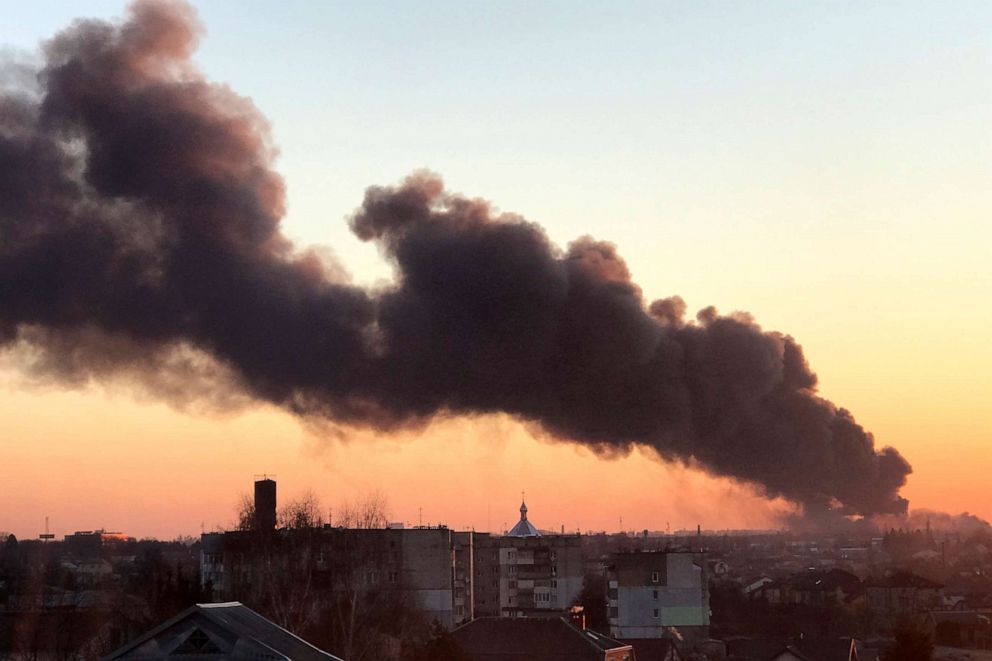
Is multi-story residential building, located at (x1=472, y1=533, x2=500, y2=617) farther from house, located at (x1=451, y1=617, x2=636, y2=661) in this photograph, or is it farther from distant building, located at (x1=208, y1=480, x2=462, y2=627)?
house, located at (x1=451, y1=617, x2=636, y2=661)

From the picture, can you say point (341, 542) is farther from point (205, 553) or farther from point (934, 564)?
point (934, 564)

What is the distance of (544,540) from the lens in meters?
113

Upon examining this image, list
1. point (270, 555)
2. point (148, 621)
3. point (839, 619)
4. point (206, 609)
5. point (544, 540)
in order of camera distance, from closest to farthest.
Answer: point (206, 609), point (148, 621), point (270, 555), point (839, 619), point (544, 540)

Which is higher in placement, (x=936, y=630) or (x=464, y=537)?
(x=464, y=537)

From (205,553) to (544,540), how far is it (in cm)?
3100

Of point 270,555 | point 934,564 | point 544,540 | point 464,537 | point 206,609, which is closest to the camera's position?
point 206,609

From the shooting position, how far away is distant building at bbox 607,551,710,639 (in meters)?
91.1

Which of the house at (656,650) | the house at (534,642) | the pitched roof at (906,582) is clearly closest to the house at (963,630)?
the pitched roof at (906,582)

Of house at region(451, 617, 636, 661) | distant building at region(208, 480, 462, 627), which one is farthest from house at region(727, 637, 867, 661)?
distant building at region(208, 480, 462, 627)

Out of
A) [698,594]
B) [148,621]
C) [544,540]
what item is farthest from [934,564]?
[148,621]

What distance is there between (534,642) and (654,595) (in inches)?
1302

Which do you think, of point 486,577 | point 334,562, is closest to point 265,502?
point 334,562

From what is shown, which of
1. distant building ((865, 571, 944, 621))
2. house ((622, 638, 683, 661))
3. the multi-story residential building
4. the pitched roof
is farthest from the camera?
the pitched roof

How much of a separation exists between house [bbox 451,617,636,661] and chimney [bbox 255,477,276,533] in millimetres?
20325
